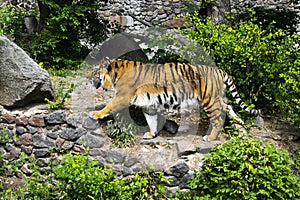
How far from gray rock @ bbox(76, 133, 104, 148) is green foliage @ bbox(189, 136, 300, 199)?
1484 mm

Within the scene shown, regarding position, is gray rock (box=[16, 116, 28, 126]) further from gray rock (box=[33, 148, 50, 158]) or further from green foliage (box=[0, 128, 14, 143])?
gray rock (box=[33, 148, 50, 158])

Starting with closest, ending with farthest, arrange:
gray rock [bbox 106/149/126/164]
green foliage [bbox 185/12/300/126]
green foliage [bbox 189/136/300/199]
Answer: green foliage [bbox 189/136/300/199], gray rock [bbox 106/149/126/164], green foliage [bbox 185/12/300/126]

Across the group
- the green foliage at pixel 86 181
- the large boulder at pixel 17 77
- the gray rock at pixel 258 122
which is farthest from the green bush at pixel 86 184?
the gray rock at pixel 258 122

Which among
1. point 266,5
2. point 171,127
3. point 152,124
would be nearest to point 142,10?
point 266,5

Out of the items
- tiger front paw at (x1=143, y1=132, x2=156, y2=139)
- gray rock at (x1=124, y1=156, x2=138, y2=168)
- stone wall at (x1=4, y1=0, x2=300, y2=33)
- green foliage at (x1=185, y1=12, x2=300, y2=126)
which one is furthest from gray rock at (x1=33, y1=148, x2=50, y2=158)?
stone wall at (x1=4, y1=0, x2=300, y2=33)

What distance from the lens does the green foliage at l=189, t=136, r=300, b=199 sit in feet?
16.2

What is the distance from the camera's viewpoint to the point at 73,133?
587 centimetres

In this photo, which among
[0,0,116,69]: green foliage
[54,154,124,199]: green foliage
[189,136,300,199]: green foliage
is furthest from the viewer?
[0,0,116,69]: green foliage

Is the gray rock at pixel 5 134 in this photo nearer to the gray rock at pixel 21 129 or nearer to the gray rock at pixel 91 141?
the gray rock at pixel 21 129

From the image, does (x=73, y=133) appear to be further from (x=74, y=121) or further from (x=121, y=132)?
(x=121, y=132)

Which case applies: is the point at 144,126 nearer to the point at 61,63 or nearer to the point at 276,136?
the point at 276,136

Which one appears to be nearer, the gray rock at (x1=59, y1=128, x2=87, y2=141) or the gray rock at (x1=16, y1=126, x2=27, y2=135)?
the gray rock at (x1=59, y1=128, x2=87, y2=141)

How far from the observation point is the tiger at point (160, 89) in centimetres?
586

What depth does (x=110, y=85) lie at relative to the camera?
6102mm
